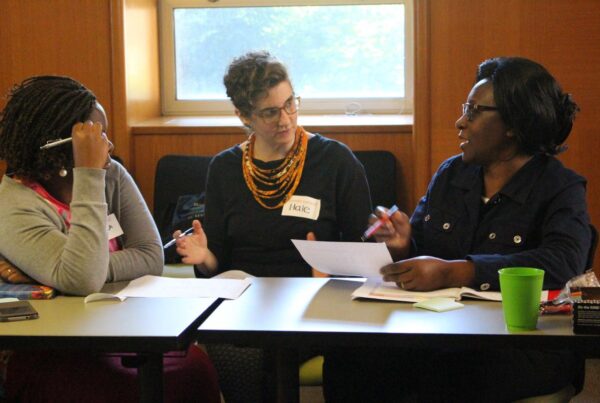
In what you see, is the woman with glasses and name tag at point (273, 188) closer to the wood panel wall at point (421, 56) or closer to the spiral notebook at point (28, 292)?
the spiral notebook at point (28, 292)

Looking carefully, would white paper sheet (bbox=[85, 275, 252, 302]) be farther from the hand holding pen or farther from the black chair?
the black chair

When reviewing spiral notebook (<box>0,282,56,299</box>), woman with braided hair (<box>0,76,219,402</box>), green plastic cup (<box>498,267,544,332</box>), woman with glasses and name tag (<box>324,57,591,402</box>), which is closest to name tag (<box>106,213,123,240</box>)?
woman with braided hair (<box>0,76,219,402</box>)

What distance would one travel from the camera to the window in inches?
173

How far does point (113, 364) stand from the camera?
1.90 metres

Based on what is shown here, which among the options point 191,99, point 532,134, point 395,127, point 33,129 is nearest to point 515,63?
point 532,134

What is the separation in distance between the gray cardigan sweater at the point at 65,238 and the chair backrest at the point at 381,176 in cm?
190

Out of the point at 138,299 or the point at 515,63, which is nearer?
the point at 138,299

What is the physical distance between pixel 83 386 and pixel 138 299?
22 centimetres

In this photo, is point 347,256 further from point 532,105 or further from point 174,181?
point 174,181

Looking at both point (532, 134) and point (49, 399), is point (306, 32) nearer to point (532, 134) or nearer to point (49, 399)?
point (532, 134)

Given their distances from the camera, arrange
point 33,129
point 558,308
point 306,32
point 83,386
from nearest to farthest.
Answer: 1. point 558,308
2. point 83,386
3. point 33,129
4. point 306,32

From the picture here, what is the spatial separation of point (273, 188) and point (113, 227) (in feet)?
2.15

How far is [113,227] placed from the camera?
2.25m

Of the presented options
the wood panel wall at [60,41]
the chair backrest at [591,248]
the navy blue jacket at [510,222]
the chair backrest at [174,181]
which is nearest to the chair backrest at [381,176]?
the chair backrest at [174,181]
